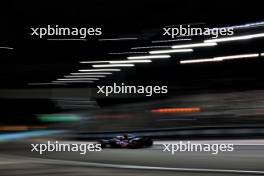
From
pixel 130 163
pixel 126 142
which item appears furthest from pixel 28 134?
pixel 130 163

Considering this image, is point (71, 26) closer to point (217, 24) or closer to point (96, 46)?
point (96, 46)

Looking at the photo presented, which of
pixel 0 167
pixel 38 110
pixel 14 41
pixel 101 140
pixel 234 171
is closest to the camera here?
pixel 38 110

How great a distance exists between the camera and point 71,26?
27.1 feet

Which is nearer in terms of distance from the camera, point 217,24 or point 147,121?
point 147,121

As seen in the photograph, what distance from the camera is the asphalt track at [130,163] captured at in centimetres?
879

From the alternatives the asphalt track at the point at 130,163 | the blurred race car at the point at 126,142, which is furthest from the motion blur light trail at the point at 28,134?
the blurred race car at the point at 126,142

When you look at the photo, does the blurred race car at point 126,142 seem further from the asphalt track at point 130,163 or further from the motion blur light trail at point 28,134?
the motion blur light trail at point 28,134

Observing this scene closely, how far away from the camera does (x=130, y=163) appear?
33.9ft

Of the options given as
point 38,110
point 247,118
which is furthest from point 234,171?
point 38,110

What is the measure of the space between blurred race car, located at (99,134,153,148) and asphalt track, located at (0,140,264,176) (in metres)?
0.18

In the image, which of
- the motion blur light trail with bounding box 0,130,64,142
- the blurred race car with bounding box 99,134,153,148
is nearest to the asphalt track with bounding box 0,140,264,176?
the blurred race car with bounding box 99,134,153,148

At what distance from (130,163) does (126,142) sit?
1.96m

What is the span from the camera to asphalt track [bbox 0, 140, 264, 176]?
346 inches

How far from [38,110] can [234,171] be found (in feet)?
12.2
